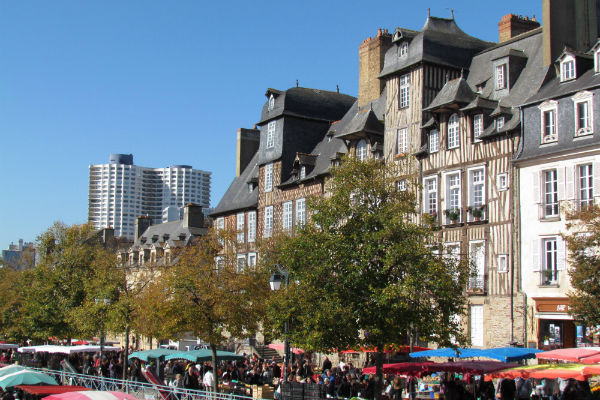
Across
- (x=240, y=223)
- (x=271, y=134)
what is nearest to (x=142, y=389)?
(x=271, y=134)

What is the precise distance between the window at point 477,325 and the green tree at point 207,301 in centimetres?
817

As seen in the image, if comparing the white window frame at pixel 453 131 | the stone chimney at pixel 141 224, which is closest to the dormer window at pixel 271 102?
the white window frame at pixel 453 131

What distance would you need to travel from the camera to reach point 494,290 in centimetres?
2961

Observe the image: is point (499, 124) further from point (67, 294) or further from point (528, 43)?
point (67, 294)

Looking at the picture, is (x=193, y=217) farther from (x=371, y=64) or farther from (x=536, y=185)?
(x=536, y=185)

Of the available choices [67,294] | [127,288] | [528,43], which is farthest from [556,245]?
[67,294]

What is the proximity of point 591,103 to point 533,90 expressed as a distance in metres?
3.61

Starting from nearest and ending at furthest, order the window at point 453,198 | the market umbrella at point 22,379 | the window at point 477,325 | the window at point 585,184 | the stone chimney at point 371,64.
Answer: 1. the market umbrella at point 22,379
2. the window at point 585,184
3. the window at point 477,325
4. the window at point 453,198
5. the stone chimney at point 371,64

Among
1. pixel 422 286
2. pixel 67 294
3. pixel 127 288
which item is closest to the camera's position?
pixel 422 286

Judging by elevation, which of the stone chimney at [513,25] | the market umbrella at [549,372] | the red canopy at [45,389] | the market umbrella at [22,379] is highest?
the stone chimney at [513,25]

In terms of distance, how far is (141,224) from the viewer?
246ft

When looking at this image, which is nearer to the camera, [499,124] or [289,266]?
[289,266]

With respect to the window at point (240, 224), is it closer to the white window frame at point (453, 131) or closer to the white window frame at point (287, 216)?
the white window frame at point (287, 216)

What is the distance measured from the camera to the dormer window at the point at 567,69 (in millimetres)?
28375
